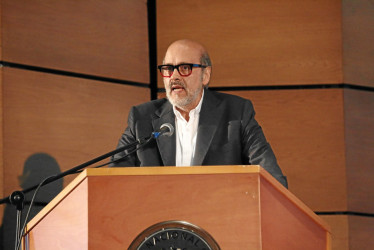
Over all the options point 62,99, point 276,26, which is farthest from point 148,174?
point 276,26

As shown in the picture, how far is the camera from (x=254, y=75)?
10.6 ft

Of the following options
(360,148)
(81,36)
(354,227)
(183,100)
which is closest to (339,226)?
(354,227)

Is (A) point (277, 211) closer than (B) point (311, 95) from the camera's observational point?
Yes

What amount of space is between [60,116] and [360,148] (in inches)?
68.4

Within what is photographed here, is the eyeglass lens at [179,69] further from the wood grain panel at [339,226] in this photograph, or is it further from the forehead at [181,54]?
the wood grain panel at [339,226]

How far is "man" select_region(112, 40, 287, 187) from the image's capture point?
226 centimetres

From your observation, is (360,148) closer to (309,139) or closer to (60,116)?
(309,139)

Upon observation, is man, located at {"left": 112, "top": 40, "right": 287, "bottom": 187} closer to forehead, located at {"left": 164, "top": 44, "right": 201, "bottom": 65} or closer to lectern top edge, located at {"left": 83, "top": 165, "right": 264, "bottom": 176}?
forehead, located at {"left": 164, "top": 44, "right": 201, "bottom": 65}

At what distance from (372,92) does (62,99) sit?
1.81 metres

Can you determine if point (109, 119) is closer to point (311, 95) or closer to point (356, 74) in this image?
point (311, 95)

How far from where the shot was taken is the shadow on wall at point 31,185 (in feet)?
8.67

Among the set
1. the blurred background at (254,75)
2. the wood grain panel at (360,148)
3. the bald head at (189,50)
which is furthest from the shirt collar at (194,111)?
the wood grain panel at (360,148)

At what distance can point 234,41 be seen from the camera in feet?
10.8

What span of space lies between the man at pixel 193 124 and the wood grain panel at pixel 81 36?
30.5 inches
